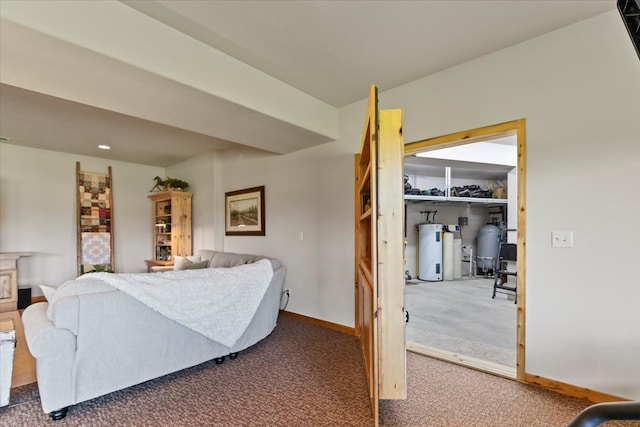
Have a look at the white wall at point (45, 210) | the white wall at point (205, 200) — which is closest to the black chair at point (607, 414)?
the white wall at point (205, 200)

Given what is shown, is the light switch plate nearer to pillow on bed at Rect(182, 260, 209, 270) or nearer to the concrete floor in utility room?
the concrete floor in utility room

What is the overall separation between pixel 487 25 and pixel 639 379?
2.45 meters

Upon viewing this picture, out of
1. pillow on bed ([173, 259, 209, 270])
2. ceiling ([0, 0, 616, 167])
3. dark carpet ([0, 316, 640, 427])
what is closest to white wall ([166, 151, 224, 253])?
pillow on bed ([173, 259, 209, 270])

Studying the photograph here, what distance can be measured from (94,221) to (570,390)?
654 centimetres

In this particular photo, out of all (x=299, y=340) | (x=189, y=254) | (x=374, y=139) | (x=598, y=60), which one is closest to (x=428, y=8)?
(x=374, y=139)

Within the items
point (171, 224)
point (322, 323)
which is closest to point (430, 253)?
point (322, 323)

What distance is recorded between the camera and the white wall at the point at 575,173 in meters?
2.01

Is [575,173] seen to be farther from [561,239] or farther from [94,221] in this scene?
[94,221]

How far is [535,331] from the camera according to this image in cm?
232

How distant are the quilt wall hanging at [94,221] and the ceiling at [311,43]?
1.94 m

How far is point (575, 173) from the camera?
7.18 ft

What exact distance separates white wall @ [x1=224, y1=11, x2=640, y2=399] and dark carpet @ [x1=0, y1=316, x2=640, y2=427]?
360 mm

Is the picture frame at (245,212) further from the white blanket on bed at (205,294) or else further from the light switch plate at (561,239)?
the light switch plate at (561,239)

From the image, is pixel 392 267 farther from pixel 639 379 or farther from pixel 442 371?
pixel 639 379
